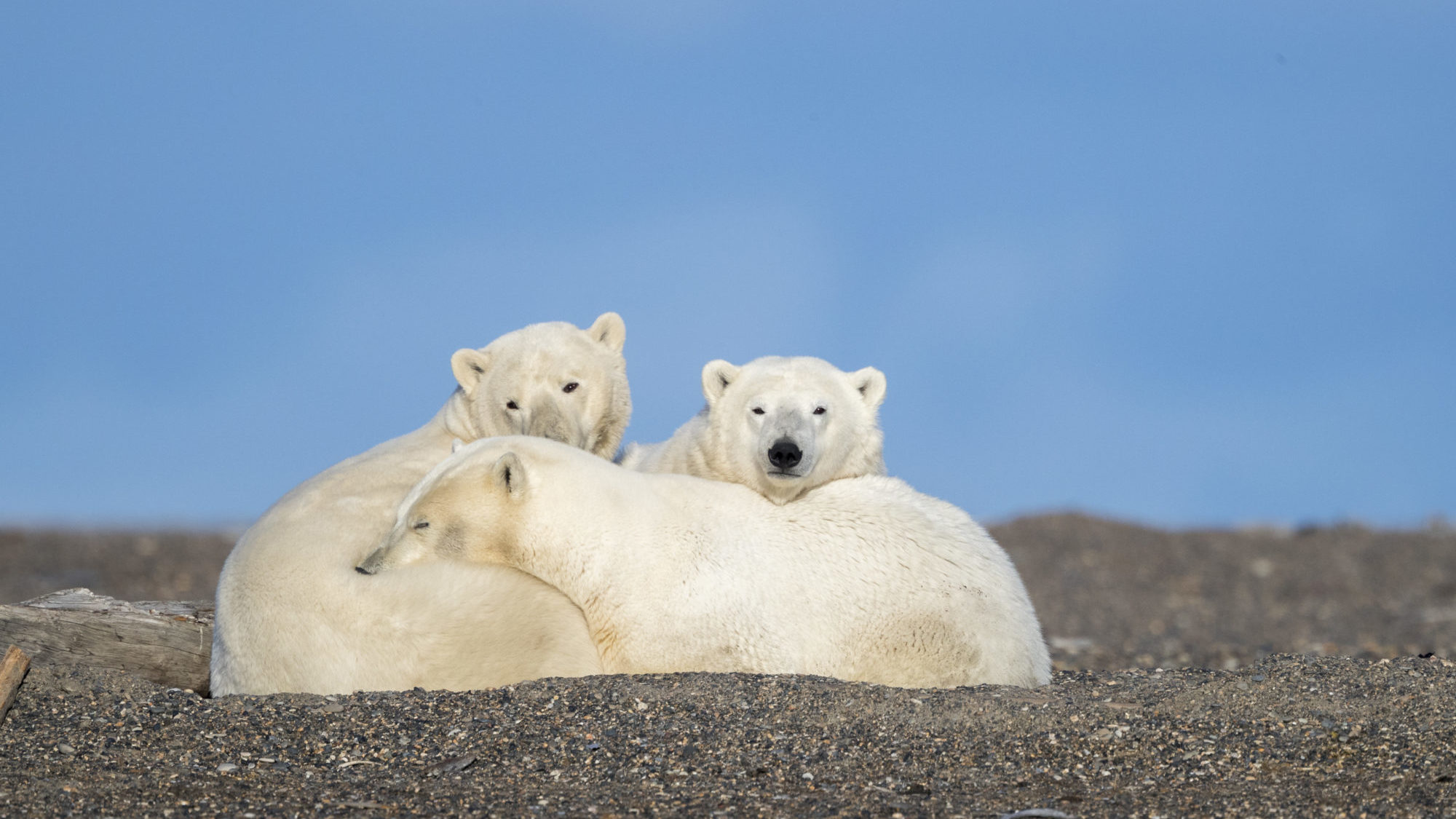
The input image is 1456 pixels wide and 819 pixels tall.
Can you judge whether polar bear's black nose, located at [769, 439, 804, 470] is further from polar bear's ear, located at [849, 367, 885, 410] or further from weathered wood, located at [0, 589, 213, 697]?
weathered wood, located at [0, 589, 213, 697]

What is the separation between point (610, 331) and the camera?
7516 mm

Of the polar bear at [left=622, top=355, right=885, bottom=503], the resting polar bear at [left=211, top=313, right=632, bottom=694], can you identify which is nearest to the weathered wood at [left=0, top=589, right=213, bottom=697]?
the resting polar bear at [left=211, top=313, right=632, bottom=694]

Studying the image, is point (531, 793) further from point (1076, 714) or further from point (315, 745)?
point (1076, 714)

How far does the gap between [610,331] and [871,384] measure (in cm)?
166

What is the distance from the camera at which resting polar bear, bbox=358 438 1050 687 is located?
5.48 metres

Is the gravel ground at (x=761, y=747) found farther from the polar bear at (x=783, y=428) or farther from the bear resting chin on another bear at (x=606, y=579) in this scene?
the polar bear at (x=783, y=428)

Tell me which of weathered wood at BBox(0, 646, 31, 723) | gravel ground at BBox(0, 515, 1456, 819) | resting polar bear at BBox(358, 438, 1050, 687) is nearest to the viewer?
gravel ground at BBox(0, 515, 1456, 819)

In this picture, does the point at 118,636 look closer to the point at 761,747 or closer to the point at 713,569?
the point at 713,569

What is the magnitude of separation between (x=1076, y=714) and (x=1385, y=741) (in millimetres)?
1166

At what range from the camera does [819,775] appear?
4570 millimetres

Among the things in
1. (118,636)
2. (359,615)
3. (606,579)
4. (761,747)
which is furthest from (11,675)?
(761,747)

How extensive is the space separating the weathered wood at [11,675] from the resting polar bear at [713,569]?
63.8 inches

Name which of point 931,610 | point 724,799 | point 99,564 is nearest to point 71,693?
point 724,799

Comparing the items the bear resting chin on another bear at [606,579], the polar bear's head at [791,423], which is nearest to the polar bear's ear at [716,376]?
the polar bear's head at [791,423]
